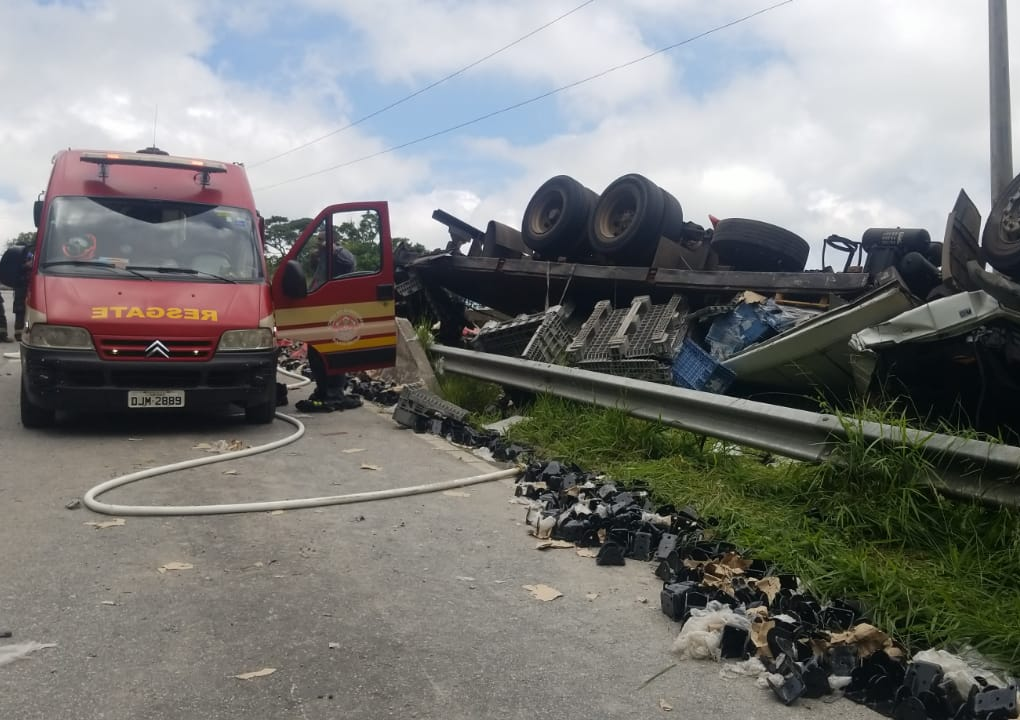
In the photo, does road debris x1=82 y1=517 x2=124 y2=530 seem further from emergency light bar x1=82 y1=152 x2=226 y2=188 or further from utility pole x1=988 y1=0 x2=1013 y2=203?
utility pole x1=988 y1=0 x2=1013 y2=203

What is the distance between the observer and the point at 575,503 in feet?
17.5

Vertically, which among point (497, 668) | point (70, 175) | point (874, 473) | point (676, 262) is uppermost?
point (70, 175)

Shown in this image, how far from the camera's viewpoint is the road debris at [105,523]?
4820 mm

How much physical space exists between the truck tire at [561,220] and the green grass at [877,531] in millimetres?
5051

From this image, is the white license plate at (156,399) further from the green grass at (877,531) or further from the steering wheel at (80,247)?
the green grass at (877,531)

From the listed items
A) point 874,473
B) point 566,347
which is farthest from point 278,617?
point 566,347

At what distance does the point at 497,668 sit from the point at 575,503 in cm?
222

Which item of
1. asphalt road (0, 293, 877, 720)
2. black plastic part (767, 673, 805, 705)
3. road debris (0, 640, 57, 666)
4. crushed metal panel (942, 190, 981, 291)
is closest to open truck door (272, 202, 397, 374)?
asphalt road (0, 293, 877, 720)

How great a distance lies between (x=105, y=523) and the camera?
16.0 ft

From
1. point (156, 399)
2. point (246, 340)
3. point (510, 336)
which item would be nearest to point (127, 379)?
point (156, 399)

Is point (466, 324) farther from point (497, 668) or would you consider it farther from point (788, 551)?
point (497, 668)

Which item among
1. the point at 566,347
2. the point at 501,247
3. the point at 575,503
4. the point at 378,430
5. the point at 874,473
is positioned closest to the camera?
the point at 874,473

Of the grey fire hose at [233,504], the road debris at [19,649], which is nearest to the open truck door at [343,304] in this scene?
the grey fire hose at [233,504]

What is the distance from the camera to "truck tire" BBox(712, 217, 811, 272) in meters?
9.66
